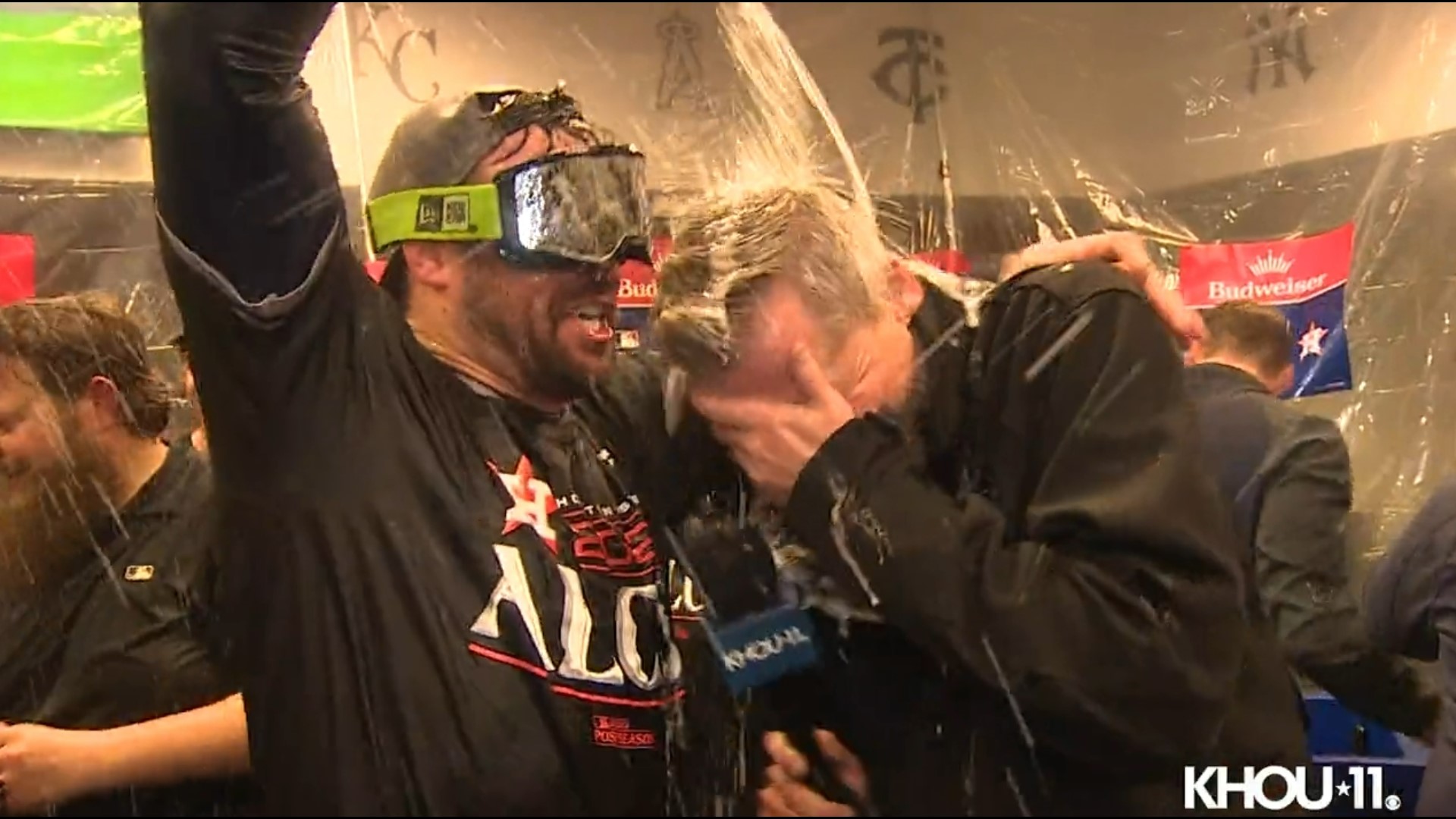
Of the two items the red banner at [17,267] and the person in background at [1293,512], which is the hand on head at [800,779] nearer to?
the person in background at [1293,512]

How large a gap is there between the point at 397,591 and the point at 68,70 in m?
0.32

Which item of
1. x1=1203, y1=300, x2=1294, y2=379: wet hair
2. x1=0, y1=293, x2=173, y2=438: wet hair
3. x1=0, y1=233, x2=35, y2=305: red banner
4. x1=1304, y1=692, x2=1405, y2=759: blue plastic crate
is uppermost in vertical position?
x1=0, y1=233, x2=35, y2=305: red banner

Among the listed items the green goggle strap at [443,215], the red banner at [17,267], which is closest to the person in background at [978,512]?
the green goggle strap at [443,215]

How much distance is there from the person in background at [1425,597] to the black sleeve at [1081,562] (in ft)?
0.76

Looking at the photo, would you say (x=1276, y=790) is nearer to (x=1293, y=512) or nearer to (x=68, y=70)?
(x=1293, y=512)

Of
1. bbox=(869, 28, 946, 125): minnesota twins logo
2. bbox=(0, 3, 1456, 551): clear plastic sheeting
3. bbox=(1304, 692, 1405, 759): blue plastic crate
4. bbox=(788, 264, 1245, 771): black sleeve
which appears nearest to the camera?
bbox=(788, 264, 1245, 771): black sleeve

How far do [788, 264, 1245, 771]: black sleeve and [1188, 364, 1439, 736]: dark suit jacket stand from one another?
10 cm

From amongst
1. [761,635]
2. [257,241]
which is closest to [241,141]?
[257,241]

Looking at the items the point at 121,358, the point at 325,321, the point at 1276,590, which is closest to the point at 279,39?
the point at 325,321

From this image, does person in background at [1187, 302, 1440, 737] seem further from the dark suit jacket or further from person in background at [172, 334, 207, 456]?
person in background at [172, 334, 207, 456]

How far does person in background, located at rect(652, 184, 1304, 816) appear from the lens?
0.54m

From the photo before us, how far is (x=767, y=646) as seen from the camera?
1.95 ft

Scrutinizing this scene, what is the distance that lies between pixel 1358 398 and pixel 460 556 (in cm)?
50

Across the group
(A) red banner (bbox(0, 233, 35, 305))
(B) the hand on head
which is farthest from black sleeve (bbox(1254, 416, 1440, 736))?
(A) red banner (bbox(0, 233, 35, 305))
